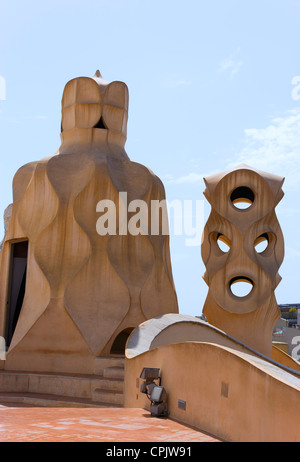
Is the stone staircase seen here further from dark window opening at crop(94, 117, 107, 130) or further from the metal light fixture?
dark window opening at crop(94, 117, 107, 130)

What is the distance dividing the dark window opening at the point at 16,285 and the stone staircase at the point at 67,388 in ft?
11.4

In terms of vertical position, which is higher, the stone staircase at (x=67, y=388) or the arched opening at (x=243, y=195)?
the arched opening at (x=243, y=195)

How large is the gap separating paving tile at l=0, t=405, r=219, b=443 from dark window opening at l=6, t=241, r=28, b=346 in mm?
10459

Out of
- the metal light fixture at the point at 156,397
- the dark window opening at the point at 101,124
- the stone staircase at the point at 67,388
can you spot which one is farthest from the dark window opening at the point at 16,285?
the metal light fixture at the point at 156,397

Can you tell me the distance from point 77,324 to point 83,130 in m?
6.21

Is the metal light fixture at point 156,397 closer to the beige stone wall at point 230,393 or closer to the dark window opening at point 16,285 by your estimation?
the beige stone wall at point 230,393

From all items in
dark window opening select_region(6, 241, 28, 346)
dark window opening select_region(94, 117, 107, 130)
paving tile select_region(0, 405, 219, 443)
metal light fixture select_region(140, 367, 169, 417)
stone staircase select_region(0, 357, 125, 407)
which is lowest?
stone staircase select_region(0, 357, 125, 407)

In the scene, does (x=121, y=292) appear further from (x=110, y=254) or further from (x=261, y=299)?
(x=261, y=299)

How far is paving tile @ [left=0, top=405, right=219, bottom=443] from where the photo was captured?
16.0 ft

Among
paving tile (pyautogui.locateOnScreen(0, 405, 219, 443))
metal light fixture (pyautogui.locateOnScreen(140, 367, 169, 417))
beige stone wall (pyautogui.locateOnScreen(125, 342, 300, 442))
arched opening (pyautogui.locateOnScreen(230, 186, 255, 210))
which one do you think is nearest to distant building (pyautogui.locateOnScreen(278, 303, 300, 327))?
arched opening (pyautogui.locateOnScreen(230, 186, 255, 210))

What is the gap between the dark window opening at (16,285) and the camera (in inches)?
665

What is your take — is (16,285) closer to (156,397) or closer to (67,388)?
(67,388)

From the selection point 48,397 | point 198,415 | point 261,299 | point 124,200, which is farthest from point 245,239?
point 198,415

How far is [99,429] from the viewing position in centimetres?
536
